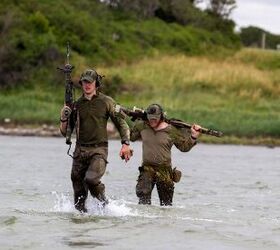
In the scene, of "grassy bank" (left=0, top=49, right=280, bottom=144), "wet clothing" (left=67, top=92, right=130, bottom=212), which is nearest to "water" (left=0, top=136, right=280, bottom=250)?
"wet clothing" (left=67, top=92, right=130, bottom=212)

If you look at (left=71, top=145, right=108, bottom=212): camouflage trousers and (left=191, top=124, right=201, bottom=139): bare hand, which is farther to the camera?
(left=191, top=124, right=201, bottom=139): bare hand

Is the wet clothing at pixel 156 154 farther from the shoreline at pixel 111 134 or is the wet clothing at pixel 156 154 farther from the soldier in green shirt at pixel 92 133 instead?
the shoreline at pixel 111 134

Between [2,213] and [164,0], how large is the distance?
5814 cm

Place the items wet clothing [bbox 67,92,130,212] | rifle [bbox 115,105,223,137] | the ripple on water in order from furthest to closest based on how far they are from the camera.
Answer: rifle [bbox 115,105,223,137]
wet clothing [bbox 67,92,130,212]
the ripple on water

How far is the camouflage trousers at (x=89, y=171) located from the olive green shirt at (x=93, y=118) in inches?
6.1

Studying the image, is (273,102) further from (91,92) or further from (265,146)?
(91,92)

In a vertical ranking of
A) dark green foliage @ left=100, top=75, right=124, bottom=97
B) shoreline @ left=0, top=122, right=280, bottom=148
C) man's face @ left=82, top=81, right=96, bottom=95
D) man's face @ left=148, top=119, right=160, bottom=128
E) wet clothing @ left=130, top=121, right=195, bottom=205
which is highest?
dark green foliage @ left=100, top=75, right=124, bottom=97

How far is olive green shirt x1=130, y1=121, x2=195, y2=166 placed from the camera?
609 inches

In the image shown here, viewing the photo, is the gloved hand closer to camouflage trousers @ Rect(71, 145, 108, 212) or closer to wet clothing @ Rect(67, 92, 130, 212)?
wet clothing @ Rect(67, 92, 130, 212)

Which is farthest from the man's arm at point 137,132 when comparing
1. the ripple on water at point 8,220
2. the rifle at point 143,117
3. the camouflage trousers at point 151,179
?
the ripple on water at point 8,220

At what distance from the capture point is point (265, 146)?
1811 inches

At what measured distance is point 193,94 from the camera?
52.5 meters

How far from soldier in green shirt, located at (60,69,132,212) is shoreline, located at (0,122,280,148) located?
31418 millimetres

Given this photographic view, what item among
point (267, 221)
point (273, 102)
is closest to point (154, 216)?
point (267, 221)
